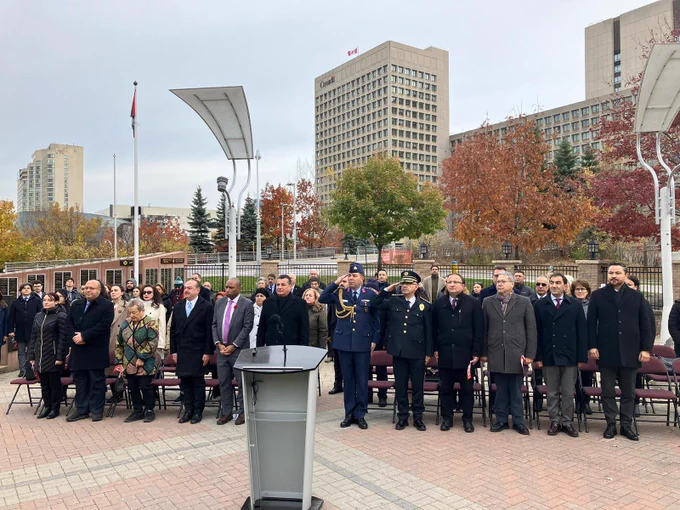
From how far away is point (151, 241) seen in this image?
155ft

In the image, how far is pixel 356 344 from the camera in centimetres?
694

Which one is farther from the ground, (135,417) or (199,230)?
(199,230)

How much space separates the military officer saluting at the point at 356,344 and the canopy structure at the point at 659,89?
632 centimetres

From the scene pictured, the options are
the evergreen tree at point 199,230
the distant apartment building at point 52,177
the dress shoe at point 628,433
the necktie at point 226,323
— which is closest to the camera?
the dress shoe at point 628,433

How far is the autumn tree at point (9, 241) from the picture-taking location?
32.8 m

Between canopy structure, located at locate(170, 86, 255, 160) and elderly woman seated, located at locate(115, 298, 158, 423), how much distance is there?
13.7 ft

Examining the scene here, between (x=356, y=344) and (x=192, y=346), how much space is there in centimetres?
228

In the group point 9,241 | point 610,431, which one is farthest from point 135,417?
point 9,241

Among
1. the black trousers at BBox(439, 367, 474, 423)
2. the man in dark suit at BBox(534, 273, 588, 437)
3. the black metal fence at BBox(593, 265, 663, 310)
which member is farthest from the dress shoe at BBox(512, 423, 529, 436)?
the black metal fence at BBox(593, 265, 663, 310)

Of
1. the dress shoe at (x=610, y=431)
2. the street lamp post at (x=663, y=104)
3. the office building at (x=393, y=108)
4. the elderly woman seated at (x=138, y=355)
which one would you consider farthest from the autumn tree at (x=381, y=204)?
the office building at (x=393, y=108)

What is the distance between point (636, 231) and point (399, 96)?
110711 millimetres

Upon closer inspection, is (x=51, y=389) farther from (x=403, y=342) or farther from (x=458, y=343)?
(x=458, y=343)

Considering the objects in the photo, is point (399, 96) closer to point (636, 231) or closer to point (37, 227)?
point (37, 227)

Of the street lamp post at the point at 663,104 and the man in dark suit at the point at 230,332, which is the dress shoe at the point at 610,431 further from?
the street lamp post at the point at 663,104
